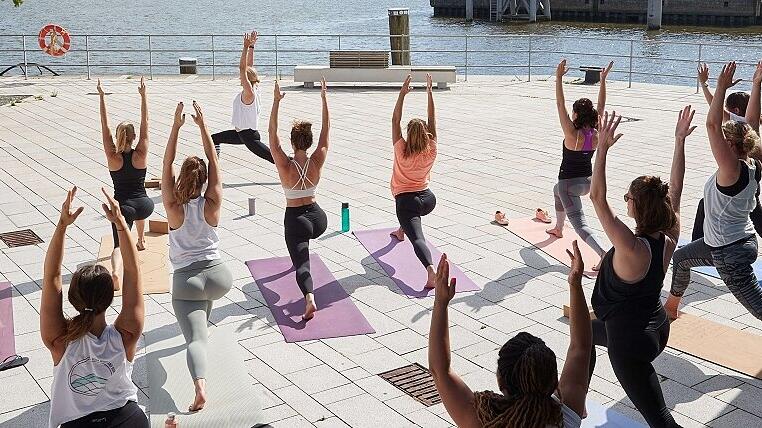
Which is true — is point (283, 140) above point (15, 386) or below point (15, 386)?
above

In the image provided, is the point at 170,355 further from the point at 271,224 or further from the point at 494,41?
the point at 494,41

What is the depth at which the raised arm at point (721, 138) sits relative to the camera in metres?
6.04

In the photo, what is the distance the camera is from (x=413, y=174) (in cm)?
827

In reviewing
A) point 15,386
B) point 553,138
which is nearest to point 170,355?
point 15,386

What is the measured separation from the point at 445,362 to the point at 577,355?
0.63 meters

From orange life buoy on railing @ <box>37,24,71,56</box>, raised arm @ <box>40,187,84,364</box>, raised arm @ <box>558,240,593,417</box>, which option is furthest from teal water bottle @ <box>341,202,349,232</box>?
orange life buoy on railing @ <box>37,24,71,56</box>

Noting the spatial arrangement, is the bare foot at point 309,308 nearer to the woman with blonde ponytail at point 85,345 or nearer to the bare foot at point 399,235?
the bare foot at point 399,235

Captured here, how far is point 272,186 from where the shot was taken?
1188 cm

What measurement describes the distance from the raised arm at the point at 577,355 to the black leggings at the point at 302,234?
3.85 m

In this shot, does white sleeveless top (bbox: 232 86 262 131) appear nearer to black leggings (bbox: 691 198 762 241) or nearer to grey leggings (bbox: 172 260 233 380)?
grey leggings (bbox: 172 260 233 380)

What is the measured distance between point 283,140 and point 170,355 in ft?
27.2

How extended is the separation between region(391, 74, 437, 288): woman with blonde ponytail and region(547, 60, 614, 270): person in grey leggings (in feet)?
4.16

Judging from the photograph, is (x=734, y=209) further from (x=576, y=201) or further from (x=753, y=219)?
(x=576, y=201)

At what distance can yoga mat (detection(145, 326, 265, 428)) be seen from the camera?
555 centimetres
